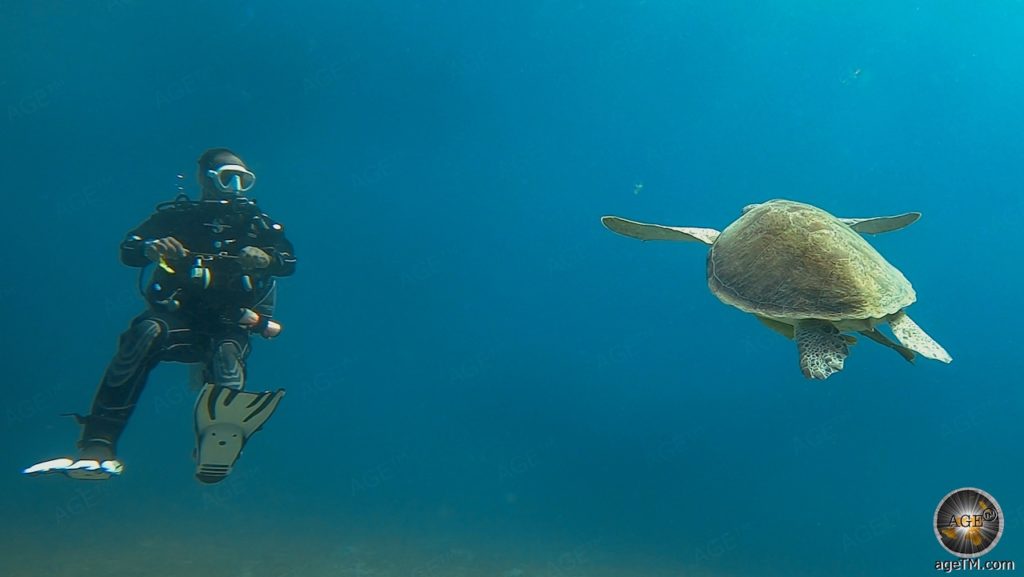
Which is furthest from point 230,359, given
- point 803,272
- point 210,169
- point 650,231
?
point 803,272

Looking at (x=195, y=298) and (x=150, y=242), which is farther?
(x=195, y=298)

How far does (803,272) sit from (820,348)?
0.53 metres

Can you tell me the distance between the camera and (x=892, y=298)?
3.82 m

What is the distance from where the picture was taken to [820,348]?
12.3 feet

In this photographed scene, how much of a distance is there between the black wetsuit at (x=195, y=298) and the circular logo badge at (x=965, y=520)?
23.0 ft

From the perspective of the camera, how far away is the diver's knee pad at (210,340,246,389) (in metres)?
5.01

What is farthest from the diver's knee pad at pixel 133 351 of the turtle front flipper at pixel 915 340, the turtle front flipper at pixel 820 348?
the turtle front flipper at pixel 915 340

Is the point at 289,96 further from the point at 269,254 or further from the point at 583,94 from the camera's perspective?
the point at 269,254

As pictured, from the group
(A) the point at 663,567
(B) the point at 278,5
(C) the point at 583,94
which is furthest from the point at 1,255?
(A) the point at 663,567

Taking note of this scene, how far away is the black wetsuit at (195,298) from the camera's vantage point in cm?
484

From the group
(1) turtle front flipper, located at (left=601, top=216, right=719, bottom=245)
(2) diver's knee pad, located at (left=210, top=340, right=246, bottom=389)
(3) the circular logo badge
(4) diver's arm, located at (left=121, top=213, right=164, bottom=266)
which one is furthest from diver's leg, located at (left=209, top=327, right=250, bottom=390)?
(3) the circular logo badge

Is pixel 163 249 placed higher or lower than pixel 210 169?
lower

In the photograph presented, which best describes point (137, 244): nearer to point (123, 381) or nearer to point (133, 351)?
point (133, 351)

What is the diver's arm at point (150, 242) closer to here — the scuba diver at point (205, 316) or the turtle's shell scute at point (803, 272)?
the scuba diver at point (205, 316)
